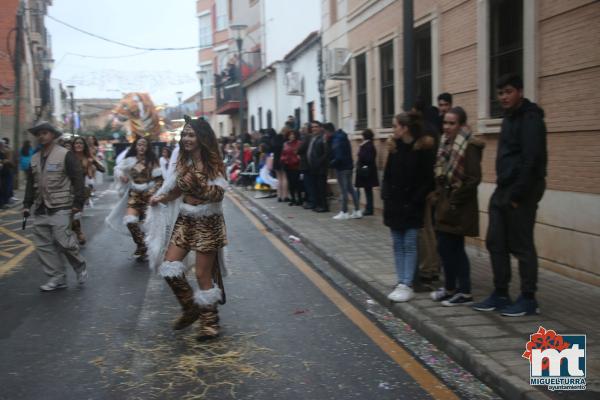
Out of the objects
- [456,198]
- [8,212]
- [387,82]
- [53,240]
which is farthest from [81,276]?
[8,212]

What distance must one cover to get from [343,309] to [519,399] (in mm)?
2658

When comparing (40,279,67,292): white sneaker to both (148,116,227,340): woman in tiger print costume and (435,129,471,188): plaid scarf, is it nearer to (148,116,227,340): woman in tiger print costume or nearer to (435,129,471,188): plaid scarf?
(148,116,227,340): woman in tiger print costume

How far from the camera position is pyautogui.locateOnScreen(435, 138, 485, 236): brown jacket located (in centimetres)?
589

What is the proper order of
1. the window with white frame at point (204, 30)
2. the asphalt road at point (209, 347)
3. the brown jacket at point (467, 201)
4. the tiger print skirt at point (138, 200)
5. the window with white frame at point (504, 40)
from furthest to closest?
the window with white frame at point (204, 30), the tiger print skirt at point (138, 200), the window with white frame at point (504, 40), the brown jacket at point (467, 201), the asphalt road at point (209, 347)

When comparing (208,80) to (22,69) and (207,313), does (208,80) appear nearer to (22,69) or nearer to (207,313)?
(22,69)

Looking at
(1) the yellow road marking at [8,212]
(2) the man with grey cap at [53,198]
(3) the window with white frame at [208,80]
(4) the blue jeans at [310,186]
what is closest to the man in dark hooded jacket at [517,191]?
(2) the man with grey cap at [53,198]

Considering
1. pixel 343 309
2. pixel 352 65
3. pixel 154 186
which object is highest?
pixel 352 65

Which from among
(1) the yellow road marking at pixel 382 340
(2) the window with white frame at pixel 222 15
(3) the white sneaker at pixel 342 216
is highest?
(2) the window with white frame at pixel 222 15

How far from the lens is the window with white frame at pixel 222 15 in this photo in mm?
44969

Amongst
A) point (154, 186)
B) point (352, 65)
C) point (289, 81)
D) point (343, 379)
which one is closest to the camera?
point (343, 379)

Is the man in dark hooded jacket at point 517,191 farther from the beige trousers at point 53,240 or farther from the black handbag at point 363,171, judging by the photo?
the black handbag at point 363,171

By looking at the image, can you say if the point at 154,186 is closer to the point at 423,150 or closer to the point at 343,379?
the point at 423,150

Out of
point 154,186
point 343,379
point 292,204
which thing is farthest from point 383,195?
point 292,204

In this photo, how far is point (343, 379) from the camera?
459 cm
